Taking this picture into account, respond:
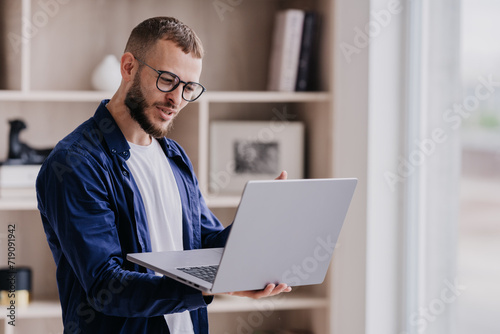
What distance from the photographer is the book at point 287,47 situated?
2.55m

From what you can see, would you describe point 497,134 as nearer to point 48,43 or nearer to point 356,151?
point 356,151

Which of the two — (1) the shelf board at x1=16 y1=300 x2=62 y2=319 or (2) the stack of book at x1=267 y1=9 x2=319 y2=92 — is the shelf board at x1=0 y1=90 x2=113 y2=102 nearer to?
(2) the stack of book at x1=267 y1=9 x2=319 y2=92

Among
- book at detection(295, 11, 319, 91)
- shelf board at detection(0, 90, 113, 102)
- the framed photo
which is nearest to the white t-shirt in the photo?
shelf board at detection(0, 90, 113, 102)

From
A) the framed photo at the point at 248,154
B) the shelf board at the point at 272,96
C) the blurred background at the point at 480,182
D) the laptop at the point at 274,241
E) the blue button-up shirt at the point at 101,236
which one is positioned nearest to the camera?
the laptop at the point at 274,241

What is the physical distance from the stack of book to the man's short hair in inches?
38.6

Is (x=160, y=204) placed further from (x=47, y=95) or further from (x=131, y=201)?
(x=47, y=95)

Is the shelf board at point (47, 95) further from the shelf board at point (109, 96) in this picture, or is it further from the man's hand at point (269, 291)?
the man's hand at point (269, 291)

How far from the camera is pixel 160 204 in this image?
1624mm

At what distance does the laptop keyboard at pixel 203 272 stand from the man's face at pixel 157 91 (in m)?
0.39

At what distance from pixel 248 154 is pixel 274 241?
137 centimetres

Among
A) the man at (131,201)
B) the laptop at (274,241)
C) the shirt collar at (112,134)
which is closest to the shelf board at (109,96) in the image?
the man at (131,201)

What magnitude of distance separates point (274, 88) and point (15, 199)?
1.08m

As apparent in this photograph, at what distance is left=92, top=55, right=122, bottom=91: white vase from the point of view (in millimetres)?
2508

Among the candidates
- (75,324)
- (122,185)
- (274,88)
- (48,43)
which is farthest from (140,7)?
(75,324)
